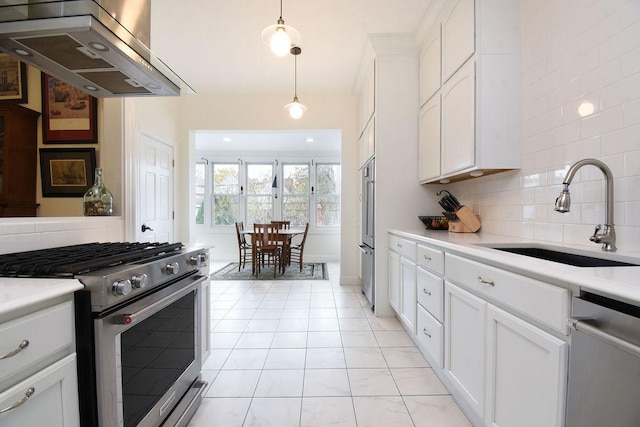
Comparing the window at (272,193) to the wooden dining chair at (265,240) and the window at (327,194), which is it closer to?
the window at (327,194)

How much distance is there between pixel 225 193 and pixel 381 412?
6.02 metres

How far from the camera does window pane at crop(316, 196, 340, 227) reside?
684 centimetres

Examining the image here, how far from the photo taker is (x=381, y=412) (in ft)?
5.27

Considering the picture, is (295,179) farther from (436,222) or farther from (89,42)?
(89,42)

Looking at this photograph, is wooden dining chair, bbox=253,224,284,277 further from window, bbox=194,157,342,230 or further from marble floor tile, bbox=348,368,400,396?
marble floor tile, bbox=348,368,400,396

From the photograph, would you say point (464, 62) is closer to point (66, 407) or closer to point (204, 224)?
point (66, 407)

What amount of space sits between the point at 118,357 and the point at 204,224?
240 inches

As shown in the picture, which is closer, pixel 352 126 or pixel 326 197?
pixel 352 126

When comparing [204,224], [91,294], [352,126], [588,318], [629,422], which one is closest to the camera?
[629,422]

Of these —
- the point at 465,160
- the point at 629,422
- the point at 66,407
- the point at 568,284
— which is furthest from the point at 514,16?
the point at 66,407

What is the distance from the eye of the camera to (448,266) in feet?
5.52

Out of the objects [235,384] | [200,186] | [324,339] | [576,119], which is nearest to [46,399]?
[235,384]

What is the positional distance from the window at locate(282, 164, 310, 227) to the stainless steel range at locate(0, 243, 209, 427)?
5265 millimetres

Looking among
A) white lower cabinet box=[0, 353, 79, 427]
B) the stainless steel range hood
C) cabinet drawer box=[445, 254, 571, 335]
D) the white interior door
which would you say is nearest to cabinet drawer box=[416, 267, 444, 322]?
cabinet drawer box=[445, 254, 571, 335]
